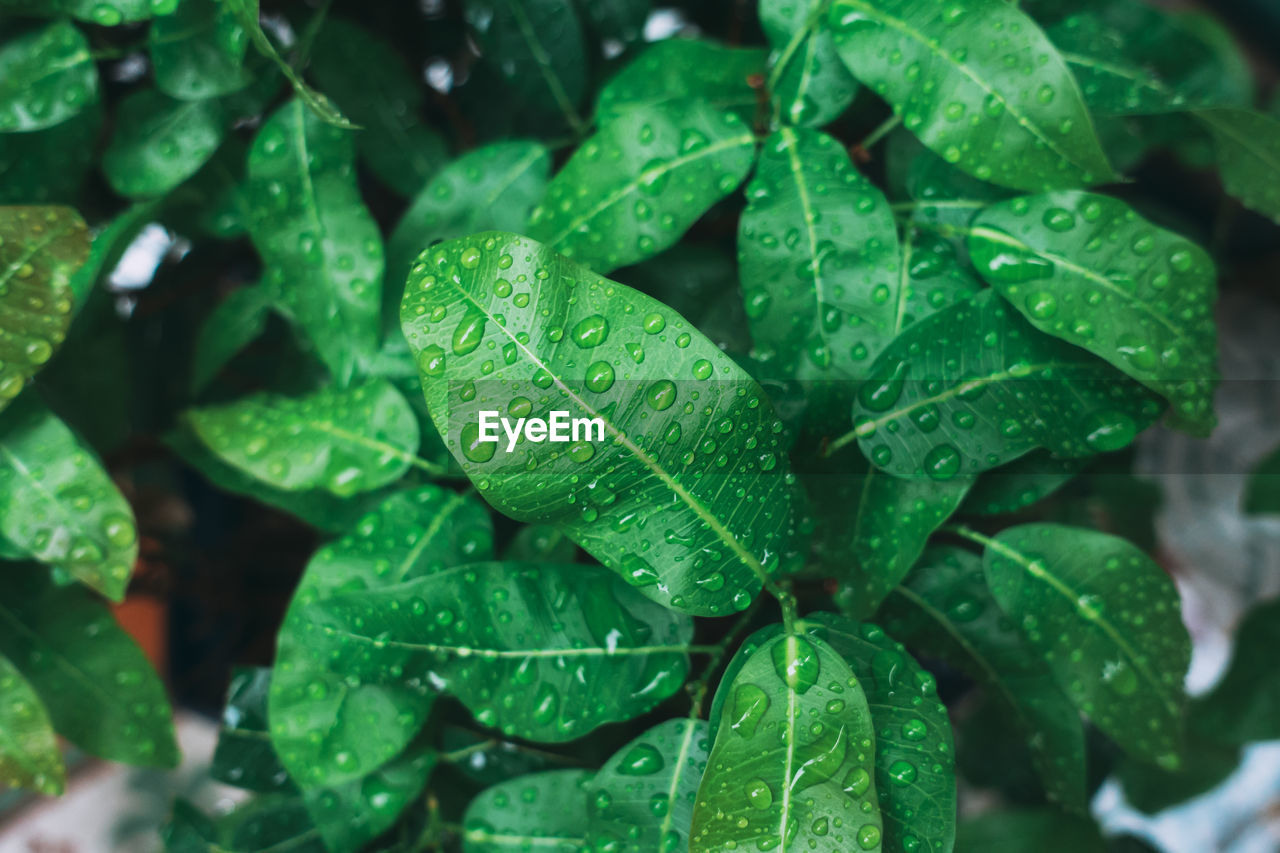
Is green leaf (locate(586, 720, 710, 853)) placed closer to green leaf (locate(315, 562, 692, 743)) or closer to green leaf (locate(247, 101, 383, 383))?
green leaf (locate(315, 562, 692, 743))

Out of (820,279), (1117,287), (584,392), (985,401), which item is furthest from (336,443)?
(1117,287)

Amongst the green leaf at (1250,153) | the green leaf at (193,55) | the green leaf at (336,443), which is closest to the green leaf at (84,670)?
the green leaf at (336,443)

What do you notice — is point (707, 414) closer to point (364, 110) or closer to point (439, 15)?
point (364, 110)

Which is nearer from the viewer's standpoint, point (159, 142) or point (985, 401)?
point (985, 401)

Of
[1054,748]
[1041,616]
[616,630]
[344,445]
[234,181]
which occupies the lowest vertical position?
[1054,748]

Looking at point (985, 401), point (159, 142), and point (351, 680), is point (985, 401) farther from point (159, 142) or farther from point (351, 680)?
point (159, 142)

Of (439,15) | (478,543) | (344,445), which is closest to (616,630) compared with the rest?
(478,543)
